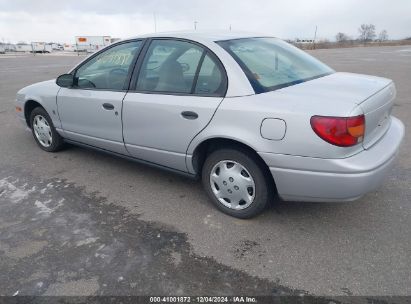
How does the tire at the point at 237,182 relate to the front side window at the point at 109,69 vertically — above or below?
below

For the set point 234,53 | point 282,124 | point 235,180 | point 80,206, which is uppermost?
point 234,53

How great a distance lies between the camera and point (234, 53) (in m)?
3.09

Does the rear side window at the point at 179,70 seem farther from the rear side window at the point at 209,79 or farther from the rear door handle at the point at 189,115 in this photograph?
the rear door handle at the point at 189,115

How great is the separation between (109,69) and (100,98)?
0.35 meters

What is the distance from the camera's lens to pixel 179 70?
11.0 ft

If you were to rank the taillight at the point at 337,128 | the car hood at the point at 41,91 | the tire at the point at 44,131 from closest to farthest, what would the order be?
1. the taillight at the point at 337,128
2. the car hood at the point at 41,91
3. the tire at the point at 44,131

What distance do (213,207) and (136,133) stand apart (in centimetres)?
110

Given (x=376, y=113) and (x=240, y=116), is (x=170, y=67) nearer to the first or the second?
(x=240, y=116)

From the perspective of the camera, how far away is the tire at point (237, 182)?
2.93 meters

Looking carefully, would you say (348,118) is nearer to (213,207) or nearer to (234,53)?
(234,53)

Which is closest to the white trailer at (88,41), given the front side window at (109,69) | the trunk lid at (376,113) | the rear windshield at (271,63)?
the front side window at (109,69)

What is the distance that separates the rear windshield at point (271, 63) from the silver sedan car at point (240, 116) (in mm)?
14

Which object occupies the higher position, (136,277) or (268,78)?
(268,78)

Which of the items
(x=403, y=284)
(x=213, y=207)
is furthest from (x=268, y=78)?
(x=403, y=284)
